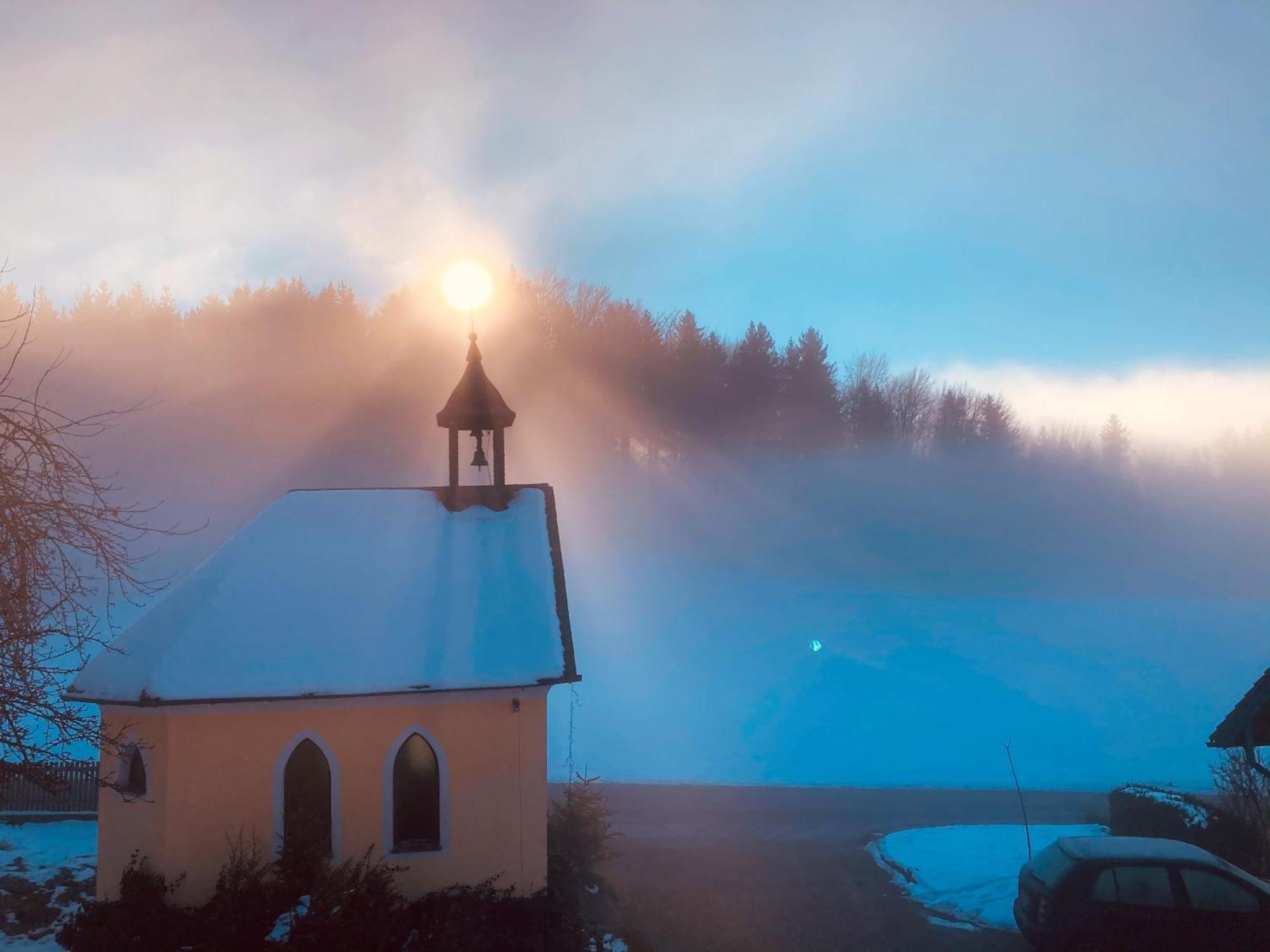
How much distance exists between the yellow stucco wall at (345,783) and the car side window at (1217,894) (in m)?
8.47

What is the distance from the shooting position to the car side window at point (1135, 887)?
34.2ft

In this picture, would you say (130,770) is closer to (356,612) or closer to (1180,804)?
(356,612)

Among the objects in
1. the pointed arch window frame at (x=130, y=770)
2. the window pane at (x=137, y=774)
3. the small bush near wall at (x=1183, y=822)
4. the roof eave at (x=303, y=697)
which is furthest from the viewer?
the small bush near wall at (x=1183, y=822)

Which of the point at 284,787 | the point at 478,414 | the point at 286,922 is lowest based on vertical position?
the point at 286,922

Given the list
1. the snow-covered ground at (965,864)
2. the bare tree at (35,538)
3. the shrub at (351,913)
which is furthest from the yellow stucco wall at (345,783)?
the snow-covered ground at (965,864)

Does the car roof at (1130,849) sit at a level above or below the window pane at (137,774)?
below

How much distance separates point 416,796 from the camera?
37.7ft

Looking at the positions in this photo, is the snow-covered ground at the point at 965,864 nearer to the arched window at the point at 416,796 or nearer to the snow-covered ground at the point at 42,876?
the arched window at the point at 416,796

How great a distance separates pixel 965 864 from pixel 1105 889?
5.14 m

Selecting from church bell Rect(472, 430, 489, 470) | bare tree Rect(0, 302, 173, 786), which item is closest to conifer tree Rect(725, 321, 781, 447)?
church bell Rect(472, 430, 489, 470)

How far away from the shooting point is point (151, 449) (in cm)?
3747

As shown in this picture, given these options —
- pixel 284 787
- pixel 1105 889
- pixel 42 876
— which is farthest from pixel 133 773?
pixel 1105 889

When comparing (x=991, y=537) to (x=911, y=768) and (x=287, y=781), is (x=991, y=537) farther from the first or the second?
(x=287, y=781)

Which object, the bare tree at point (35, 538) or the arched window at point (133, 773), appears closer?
the bare tree at point (35, 538)
